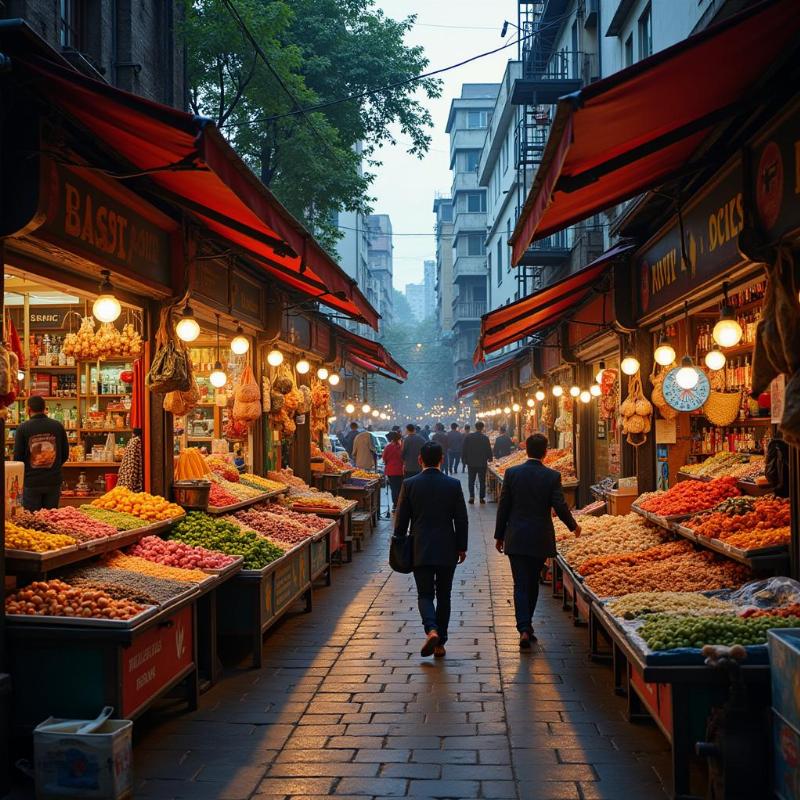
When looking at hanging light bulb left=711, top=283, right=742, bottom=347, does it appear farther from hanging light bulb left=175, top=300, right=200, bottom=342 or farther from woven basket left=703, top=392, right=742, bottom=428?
hanging light bulb left=175, top=300, right=200, bottom=342

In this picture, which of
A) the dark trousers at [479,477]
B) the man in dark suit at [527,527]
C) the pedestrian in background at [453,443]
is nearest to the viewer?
the man in dark suit at [527,527]

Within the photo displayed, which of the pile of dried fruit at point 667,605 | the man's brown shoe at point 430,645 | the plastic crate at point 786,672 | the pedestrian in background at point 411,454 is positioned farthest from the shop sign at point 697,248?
the pedestrian in background at point 411,454

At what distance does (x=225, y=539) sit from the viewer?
832cm

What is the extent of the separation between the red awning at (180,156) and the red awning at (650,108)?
1927mm

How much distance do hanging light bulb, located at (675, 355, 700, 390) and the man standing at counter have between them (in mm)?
7230

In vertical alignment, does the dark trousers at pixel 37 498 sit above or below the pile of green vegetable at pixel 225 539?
above

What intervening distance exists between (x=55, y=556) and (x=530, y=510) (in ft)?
14.3

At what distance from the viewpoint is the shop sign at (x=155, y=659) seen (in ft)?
17.8

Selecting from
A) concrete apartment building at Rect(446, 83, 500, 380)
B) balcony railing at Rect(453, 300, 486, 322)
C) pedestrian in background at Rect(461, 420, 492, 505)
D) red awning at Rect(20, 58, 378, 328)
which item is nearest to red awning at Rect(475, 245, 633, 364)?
red awning at Rect(20, 58, 378, 328)

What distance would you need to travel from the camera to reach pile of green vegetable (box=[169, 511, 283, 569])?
810cm

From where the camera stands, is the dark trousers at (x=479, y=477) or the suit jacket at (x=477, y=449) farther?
the dark trousers at (x=479, y=477)

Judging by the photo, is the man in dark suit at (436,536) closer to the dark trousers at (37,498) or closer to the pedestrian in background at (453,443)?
the dark trousers at (37,498)

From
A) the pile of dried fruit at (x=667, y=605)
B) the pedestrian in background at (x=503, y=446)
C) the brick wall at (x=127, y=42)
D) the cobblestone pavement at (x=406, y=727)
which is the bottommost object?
the cobblestone pavement at (x=406, y=727)

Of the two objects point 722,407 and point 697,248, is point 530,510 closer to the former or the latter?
point 722,407
